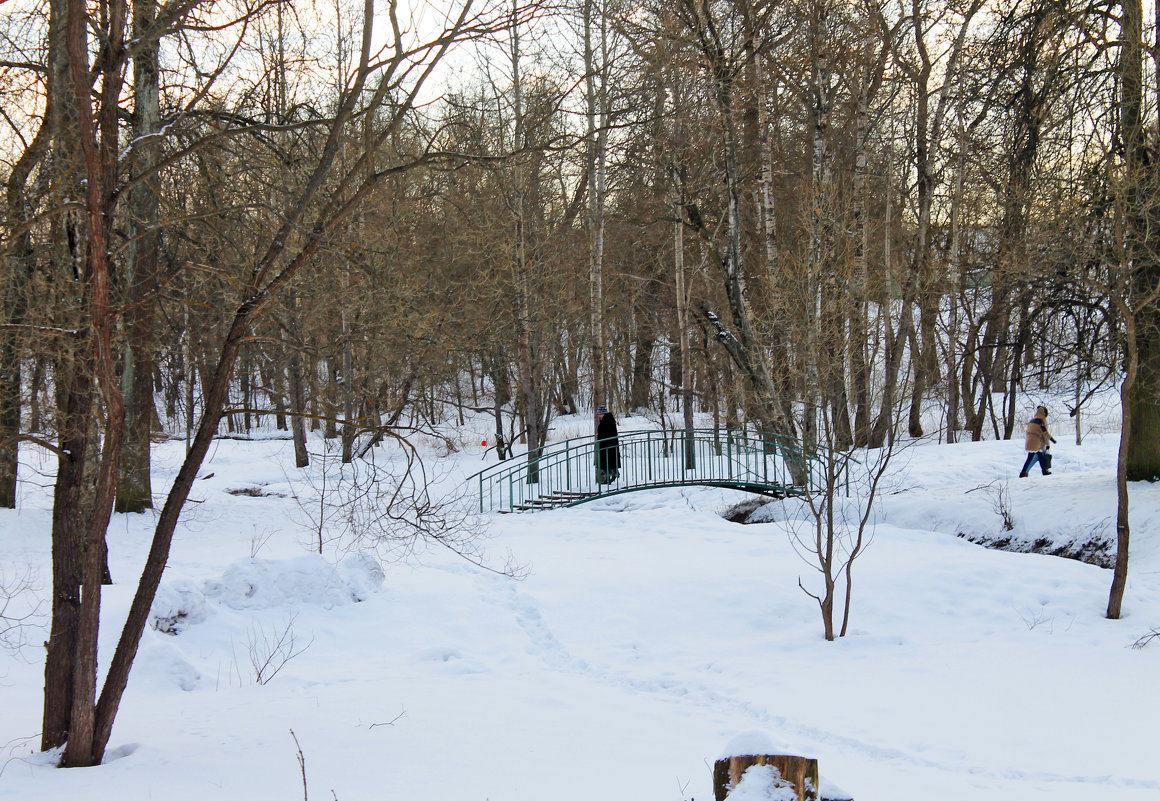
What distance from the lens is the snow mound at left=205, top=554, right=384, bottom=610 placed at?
8961 millimetres

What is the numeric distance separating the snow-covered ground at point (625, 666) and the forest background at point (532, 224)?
0.96 meters

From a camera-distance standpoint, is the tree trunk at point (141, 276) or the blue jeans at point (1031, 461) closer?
the tree trunk at point (141, 276)

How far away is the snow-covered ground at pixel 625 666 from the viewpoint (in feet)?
16.8

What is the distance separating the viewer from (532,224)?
21.9 meters

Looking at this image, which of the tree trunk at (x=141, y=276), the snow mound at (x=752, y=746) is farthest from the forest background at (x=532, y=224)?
the snow mound at (x=752, y=746)

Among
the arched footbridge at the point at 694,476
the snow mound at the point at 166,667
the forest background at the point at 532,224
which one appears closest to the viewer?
the forest background at the point at 532,224

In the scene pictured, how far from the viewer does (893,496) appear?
1459 centimetres

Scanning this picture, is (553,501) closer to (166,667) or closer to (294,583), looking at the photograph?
(294,583)

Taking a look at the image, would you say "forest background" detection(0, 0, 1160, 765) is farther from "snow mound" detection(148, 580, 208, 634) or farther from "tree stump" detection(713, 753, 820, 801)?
"tree stump" detection(713, 753, 820, 801)

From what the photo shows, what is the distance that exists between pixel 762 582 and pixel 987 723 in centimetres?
418

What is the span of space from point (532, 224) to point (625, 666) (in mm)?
15348

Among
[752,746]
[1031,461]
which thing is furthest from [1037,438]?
[752,746]

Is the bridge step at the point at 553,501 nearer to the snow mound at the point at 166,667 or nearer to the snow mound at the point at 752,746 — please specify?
the snow mound at the point at 166,667

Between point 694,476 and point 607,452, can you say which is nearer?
point 694,476
